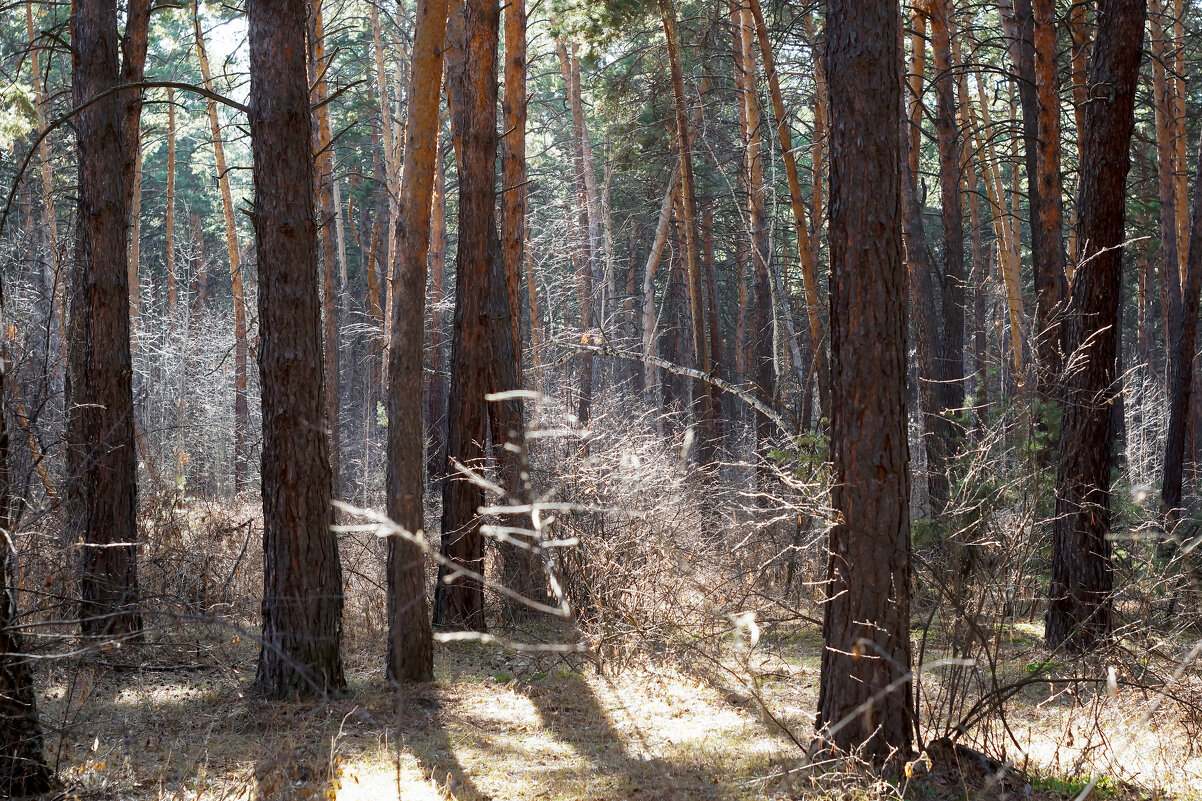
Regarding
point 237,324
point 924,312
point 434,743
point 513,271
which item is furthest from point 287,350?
point 237,324

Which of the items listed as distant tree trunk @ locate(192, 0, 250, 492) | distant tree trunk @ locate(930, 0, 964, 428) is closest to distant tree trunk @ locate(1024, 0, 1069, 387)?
distant tree trunk @ locate(930, 0, 964, 428)

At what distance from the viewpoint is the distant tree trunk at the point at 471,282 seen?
30.3ft

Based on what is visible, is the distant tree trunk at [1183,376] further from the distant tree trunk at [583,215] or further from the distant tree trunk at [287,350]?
the distant tree trunk at [583,215]

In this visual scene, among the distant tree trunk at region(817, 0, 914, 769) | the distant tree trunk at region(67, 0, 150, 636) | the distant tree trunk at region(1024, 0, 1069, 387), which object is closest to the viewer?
the distant tree trunk at region(817, 0, 914, 769)

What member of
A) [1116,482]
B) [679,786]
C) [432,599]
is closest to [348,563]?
[432,599]

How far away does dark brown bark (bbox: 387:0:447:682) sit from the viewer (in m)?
7.05

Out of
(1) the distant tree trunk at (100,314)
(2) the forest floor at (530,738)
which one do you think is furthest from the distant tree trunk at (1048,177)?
(1) the distant tree trunk at (100,314)

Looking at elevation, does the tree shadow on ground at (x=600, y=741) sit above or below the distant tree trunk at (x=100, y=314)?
below

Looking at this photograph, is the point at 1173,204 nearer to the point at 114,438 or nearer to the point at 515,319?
the point at 515,319

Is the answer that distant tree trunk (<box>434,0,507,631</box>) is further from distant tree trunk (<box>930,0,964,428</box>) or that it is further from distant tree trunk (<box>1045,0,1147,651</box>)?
distant tree trunk (<box>930,0,964,428</box>)

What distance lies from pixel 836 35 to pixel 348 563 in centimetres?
827

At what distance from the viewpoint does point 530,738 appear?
20.5ft

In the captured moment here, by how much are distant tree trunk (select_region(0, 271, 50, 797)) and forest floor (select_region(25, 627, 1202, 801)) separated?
15 centimetres

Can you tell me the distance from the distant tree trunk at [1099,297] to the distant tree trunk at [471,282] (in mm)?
5402
